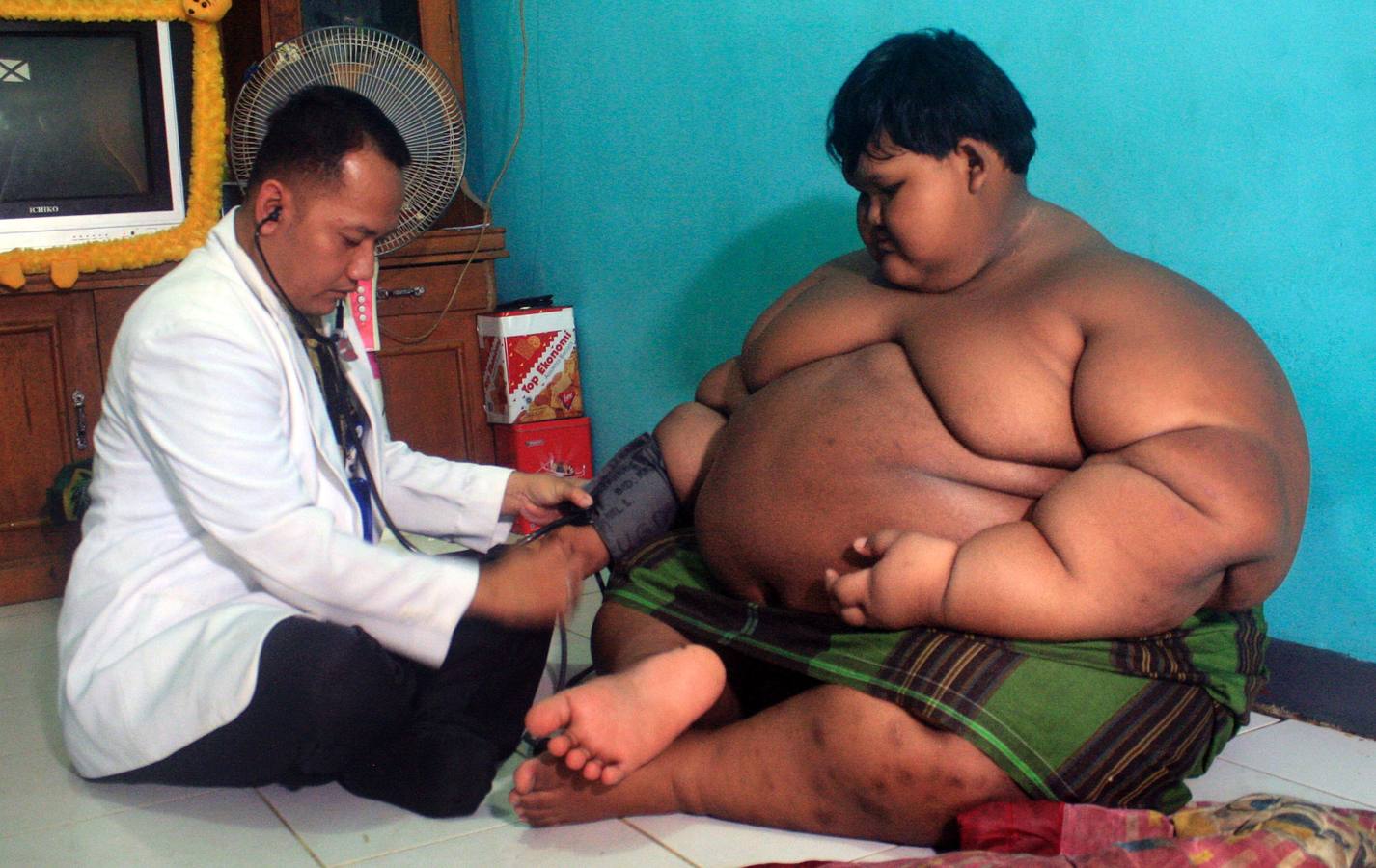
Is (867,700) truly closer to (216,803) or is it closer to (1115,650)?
(1115,650)

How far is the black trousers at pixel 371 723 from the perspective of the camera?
4.80 feet

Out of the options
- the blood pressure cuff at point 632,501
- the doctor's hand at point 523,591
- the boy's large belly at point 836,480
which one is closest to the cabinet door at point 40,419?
the blood pressure cuff at point 632,501

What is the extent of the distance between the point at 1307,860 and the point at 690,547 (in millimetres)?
906

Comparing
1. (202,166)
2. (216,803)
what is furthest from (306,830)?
(202,166)

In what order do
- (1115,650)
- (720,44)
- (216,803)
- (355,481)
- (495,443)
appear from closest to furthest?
(1115,650) < (216,803) < (355,481) < (720,44) < (495,443)

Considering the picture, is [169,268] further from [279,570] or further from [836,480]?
[836,480]

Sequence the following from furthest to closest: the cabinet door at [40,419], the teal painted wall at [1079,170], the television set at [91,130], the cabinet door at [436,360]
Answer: the cabinet door at [436,360], the television set at [91,130], the cabinet door at [40,419], the teal painted wall at [1079,170]

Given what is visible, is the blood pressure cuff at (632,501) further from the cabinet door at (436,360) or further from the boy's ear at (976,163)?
the cabinet door at (436,360)

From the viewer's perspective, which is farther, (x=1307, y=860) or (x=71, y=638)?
(x=71, y=638)

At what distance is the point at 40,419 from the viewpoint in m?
2.89

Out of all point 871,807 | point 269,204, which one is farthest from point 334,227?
point 871,807

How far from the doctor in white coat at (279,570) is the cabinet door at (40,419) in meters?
1.36

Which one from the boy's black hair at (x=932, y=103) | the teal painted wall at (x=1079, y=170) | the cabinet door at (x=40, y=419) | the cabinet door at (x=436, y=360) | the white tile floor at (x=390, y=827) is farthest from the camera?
the cabinet door at (x=436, y=360)

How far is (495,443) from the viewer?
352cm
